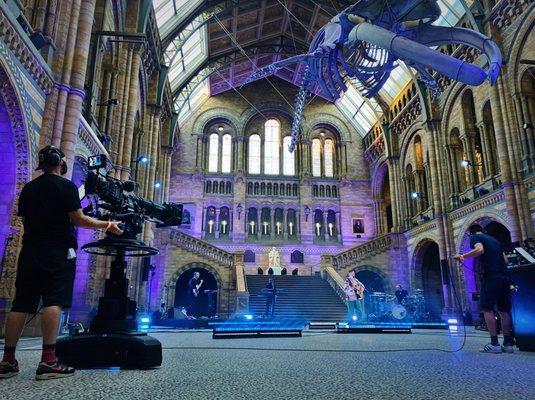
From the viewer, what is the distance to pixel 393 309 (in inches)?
666

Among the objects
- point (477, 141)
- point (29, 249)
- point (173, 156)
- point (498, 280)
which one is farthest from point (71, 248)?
point (173, 156)

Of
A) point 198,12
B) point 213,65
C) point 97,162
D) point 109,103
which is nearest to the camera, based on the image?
point 97,162

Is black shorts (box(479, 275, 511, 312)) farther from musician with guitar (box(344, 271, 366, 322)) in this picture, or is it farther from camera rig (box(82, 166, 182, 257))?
musician with guitar (box(344, 271, 366, 322))

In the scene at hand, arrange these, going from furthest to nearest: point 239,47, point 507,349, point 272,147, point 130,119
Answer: point 272,147 < point 239,47 < point 130,119 < point 507,349

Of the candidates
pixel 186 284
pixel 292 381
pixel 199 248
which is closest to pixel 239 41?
pixel 199 248

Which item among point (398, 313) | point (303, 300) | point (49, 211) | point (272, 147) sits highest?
point (272, 147)

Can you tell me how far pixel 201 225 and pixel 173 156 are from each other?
627 cm

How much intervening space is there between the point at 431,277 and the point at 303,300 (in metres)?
9.42

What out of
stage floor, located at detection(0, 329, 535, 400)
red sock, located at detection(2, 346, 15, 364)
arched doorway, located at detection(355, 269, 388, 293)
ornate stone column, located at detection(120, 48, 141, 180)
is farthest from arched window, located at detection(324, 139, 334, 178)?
red sock, located at detection(2, 346, 15, 364)

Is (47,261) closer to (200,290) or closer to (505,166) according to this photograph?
(505,166)

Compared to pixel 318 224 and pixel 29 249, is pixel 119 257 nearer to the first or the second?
pixel 29 249

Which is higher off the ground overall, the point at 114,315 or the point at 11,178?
the point at 11,178

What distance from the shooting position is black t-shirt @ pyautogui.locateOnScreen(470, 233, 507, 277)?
5082mm

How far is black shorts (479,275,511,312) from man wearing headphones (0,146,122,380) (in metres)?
→ 4.72
